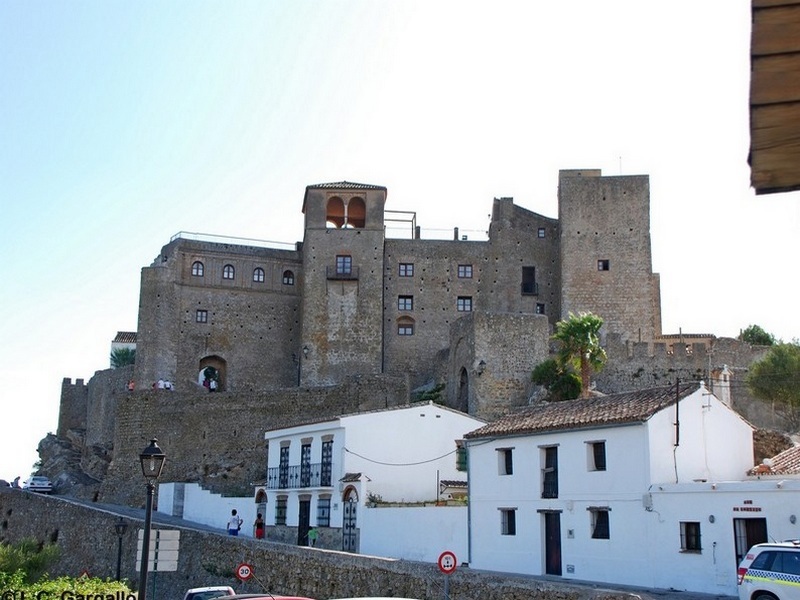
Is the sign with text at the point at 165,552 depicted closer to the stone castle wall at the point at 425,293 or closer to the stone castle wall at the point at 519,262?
the stone castle wall at the point at 425,293

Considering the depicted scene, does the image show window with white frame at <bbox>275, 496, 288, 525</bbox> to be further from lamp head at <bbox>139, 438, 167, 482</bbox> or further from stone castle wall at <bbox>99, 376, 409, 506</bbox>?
lamp head at <bbox>139, 438, 167, 482</bbox>

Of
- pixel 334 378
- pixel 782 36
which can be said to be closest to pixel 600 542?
pixel 782 36

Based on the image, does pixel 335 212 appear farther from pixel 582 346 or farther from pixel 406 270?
pixel 582 346

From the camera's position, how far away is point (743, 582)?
15844 mm

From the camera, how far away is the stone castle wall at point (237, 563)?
59.9 ft

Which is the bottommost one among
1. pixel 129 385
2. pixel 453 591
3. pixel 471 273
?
pixel 453 591

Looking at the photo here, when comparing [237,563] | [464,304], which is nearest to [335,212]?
[464,304]

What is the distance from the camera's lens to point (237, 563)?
89.8ft

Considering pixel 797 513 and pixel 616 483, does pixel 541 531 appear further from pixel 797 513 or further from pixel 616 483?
pixel 797 513

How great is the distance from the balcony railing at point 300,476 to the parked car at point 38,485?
56.5 feet

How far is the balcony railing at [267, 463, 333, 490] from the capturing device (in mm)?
32625

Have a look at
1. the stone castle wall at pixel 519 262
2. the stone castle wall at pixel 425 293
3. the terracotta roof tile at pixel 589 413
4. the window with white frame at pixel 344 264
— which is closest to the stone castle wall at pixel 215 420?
the stone castle wall at pixel 425 293

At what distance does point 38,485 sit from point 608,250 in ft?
105

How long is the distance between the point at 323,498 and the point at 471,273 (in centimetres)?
2606
